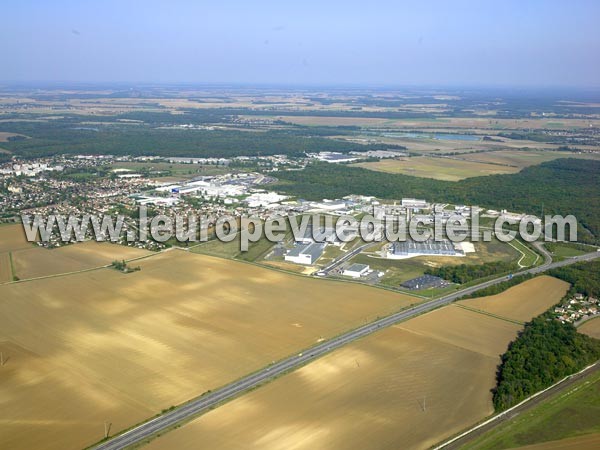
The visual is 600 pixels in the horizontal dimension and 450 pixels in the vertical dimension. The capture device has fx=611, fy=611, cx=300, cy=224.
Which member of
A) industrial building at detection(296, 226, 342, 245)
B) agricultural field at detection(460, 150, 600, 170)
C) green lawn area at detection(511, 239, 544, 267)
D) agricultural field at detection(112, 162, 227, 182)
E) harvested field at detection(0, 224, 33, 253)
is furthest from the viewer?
agricultural field at detection(460, 150, 600, 170)

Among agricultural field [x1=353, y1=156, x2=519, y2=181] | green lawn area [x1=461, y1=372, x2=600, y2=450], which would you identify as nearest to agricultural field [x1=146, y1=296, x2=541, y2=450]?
green lawn area [x1=461, y1=372, x2=600, y2=450]

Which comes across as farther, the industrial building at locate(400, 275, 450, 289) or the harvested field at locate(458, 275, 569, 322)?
the industrial building at locate(400, 275, 450, 289)

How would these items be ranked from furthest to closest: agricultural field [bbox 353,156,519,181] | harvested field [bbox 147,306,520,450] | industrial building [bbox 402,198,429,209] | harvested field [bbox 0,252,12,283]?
1. agricultural field [bbox 353,156,519,181]
2. industrial building [bbox 402,198,429,209]
3. harvested field [bbox 0,252,12,283]
4. harvested field [bbox 147,306,520,450]

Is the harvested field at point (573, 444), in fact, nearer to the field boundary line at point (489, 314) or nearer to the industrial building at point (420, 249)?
the field boundary line at point (489, 314)

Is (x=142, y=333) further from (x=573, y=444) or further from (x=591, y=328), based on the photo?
(x=591, y=328)

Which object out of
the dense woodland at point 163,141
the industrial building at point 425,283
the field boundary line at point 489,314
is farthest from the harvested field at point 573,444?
the dense woodland at point 163,141

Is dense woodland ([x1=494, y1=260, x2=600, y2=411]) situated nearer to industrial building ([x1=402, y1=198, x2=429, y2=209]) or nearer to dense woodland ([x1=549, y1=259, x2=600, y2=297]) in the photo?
dense woodland ([x1=549, y1=259, x2=600, y2=297])
